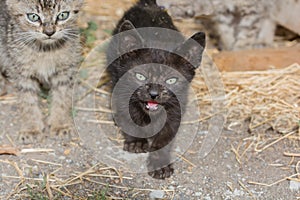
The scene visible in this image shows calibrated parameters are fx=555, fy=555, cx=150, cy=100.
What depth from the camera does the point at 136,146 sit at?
4.58m

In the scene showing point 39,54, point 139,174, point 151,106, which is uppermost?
point 39,54

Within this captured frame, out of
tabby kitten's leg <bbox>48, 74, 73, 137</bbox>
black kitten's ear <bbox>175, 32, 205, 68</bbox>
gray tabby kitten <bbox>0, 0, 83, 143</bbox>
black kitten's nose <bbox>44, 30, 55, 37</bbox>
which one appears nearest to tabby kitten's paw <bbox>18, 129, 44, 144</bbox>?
gray tabby kitten <bbox>0, 0, 83, 143</bbox>

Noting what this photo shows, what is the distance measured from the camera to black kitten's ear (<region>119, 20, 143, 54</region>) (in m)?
4.12

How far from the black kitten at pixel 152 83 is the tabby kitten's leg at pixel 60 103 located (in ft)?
1.45

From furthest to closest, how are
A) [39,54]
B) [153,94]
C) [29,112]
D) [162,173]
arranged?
[29,112]
[39,54]
[162,173]
[153,94]

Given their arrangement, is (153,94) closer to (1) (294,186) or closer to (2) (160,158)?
(2) (160,158)

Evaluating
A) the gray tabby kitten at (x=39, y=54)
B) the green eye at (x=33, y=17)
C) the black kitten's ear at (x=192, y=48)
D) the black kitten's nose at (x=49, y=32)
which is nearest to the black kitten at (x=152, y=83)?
the black kitten's ear at (x=192, y=48)

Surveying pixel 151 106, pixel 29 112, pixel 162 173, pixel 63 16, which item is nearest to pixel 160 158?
pixel 162 173

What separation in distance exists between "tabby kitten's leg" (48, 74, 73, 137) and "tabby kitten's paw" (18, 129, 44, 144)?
12 cm

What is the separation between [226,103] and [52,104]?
1.59m

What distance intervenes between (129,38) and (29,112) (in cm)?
125

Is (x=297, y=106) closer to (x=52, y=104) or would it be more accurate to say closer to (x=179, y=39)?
(x=179, y=39)

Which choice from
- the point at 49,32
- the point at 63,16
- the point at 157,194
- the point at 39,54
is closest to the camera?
the point at 157,194

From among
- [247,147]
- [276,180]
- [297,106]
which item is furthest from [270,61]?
[276,180]
